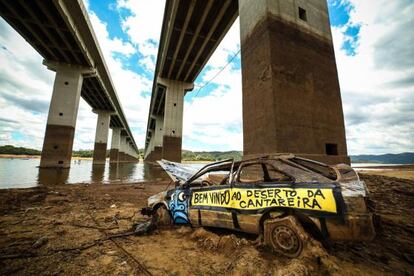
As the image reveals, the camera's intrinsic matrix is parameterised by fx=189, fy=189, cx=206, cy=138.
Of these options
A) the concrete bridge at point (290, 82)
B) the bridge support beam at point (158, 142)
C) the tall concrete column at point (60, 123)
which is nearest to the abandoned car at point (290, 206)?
the concrete bridge at point (290, 82)

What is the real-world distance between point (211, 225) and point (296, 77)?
6.84 m

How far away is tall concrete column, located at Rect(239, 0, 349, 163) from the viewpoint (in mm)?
7172

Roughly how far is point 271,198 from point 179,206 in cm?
199

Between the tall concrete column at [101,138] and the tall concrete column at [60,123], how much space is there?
21394 millimetres

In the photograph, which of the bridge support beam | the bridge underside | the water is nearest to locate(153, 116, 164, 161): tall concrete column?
the bridge support beam

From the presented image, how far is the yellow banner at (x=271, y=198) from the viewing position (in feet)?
7.94

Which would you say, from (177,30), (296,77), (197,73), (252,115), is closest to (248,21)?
(296,77)

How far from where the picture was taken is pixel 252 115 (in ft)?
26.5

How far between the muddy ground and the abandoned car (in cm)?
24

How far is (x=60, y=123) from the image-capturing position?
22453 millimetres

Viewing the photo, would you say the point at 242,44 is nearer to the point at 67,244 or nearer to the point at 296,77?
the point at 296,77

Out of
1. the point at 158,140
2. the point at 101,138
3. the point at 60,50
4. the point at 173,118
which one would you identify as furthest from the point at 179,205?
the point at 101,138

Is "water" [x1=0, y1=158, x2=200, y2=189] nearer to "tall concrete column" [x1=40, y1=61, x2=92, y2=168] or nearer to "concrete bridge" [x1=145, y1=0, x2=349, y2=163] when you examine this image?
"tall concrete column" [x1=40, y1=61, x2=92, y2=168]

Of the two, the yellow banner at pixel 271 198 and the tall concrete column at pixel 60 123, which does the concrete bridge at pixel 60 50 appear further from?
the yellow banner at pixel 271 198
